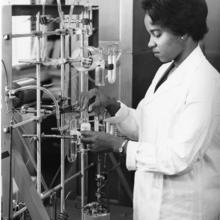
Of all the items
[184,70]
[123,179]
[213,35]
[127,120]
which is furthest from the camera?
[123,179]

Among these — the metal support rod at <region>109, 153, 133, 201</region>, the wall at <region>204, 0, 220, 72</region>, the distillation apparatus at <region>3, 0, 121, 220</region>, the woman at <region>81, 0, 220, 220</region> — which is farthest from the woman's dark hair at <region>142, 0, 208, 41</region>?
the metal support rod at <region>109, 153, 133, 201</region>

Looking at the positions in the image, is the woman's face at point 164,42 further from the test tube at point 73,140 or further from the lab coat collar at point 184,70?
the test tube at point 73,140

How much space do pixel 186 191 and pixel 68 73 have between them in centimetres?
114

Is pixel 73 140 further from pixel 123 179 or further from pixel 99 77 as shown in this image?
pixel 123 179

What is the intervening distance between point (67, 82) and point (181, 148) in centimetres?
120

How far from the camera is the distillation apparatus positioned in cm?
Answer: 192

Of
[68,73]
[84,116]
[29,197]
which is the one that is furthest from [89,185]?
[29,197]

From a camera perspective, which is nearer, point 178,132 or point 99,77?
point 178,132

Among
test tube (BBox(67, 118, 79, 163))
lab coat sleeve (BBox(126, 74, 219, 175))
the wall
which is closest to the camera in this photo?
lab coat sleeve (BBox(126, 74, 219, 175))

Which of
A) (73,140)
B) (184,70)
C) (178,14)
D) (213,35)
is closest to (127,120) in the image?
(73,140)

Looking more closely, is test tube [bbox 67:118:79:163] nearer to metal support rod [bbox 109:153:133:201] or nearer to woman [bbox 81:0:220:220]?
woman [bbox 81:0:220:220]

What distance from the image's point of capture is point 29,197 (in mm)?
1688

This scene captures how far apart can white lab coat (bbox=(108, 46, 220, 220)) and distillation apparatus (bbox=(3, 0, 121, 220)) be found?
339 millimetres

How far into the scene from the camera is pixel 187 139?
1412 millimetres
